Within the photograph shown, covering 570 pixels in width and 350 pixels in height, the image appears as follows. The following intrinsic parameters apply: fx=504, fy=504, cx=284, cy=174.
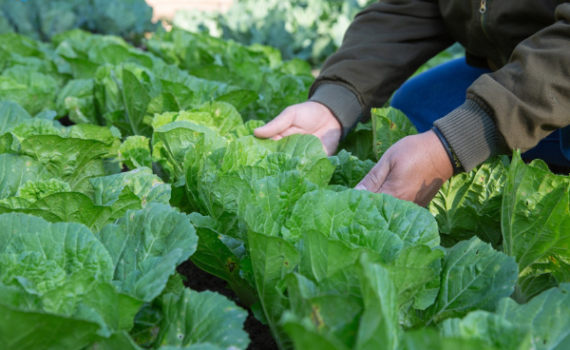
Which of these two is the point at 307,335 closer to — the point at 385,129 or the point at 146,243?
the point at 146,243

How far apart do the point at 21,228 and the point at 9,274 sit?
7.7 inches

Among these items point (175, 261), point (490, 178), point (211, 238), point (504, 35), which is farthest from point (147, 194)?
point (504, 35)

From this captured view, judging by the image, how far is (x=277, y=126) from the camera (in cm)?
228

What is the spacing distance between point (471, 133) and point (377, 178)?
1.21 ft

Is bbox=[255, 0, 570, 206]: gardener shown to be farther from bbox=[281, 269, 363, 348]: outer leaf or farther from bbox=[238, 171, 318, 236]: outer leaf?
bbox=[281, 269, 363, 348]: outer leaf

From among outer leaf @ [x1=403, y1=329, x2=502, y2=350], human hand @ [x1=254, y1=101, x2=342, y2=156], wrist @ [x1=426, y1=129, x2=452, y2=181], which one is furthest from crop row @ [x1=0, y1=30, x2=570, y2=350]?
wrist @ [x1=426, y1=129, x2=452, y2=181]

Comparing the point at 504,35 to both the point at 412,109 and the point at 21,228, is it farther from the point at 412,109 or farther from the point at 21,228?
the point at 21,228

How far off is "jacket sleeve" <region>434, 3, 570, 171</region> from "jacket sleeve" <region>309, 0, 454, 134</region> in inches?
29.9

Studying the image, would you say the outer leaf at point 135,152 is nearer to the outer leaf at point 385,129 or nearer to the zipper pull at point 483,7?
Answer: the outer leaf at point 385,129

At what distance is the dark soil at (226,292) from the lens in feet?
5.89

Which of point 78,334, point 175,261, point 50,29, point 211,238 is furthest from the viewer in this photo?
point 50,29

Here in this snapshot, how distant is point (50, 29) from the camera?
6.74 metres

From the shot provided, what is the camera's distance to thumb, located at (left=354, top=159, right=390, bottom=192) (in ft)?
6.03

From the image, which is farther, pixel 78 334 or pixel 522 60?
pixel 522 60
